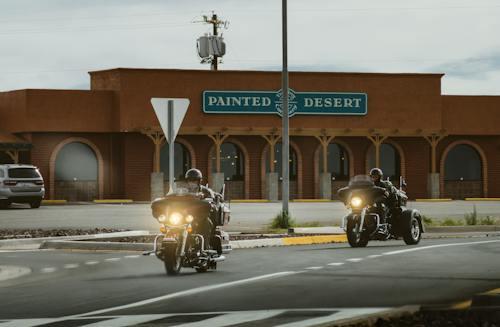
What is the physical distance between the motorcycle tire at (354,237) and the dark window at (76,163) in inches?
1274

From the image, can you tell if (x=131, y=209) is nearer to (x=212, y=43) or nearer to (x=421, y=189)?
(x=421, y=189)

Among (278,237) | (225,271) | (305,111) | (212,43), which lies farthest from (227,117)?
(225,271)

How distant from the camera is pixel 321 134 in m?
53.8

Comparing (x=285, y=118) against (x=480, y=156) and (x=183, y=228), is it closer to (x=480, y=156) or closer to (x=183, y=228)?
(x=183, y=228)

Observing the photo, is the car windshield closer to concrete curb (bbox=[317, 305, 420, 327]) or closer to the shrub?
the shrub

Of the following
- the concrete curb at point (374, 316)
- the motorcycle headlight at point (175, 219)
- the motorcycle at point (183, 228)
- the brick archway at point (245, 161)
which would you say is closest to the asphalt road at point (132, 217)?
the brick archway at point (245, 161)

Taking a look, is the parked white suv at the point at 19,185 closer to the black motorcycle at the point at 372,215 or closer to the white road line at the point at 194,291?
the black motorcycle at the point at 372,215

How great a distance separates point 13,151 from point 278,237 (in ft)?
94.9

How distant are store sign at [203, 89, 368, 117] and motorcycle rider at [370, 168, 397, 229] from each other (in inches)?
1223

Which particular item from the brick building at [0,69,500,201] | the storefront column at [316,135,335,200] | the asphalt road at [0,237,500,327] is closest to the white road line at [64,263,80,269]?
the asphalt road at [0,237,500,327]

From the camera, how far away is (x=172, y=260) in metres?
15.1

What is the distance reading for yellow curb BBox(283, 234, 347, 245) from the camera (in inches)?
931

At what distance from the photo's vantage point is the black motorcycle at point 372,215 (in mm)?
20766

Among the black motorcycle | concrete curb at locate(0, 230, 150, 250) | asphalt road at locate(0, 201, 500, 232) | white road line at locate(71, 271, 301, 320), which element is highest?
the black motorcycle
